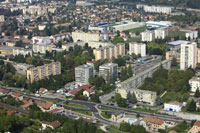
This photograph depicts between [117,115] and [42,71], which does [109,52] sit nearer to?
[42,71]

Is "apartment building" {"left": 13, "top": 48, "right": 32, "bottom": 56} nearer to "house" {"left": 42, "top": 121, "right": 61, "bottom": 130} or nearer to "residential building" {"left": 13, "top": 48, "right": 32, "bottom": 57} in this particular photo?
"residential building" {"left": 13, "top": 48, "right": 32, "bottom": 57}

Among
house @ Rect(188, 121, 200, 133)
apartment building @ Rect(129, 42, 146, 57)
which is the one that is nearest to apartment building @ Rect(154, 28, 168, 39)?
apartment building @ Rect(129, 42, 146, 57)

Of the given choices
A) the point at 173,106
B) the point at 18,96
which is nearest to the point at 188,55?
the point at 173,106

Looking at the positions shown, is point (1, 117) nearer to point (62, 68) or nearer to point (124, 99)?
point (124, 99)

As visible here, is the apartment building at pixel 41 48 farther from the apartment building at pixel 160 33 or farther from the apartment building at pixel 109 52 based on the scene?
the apartment building at pixel 160 33

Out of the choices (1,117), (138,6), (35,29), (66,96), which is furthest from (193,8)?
(1,117)

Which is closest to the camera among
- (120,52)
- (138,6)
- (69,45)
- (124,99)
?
(124,99)

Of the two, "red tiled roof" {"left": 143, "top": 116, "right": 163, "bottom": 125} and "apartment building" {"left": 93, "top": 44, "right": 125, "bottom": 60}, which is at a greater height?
"apartment building" {"left": 93, "top": 44, "right": 125, "bottom": 60}
